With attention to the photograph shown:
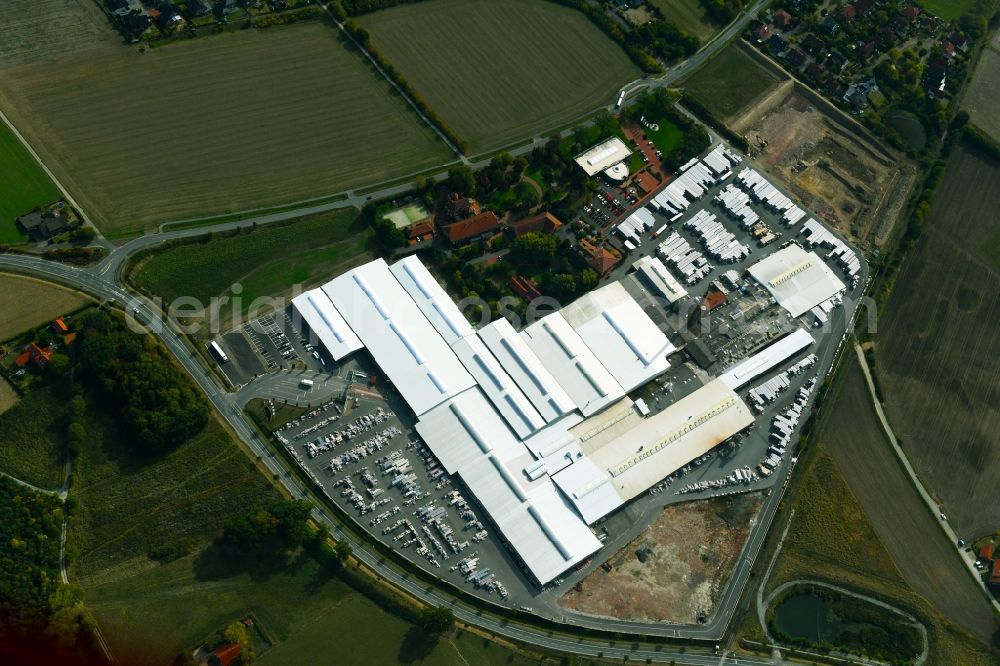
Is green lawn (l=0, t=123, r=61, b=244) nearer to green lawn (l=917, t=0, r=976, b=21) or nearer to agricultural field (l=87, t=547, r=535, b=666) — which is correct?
agricultural field (l=87, t=547, r=535, b=666)

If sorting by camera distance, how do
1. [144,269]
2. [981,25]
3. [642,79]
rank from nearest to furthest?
[144,269], [642,79], [981,25]

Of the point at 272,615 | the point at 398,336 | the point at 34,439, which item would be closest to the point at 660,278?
the point at 398,336

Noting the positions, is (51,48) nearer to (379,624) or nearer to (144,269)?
(144,269)

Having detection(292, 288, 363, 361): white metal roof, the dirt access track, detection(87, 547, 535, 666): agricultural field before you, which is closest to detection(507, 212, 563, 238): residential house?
detection(292, 288, 363, 361): white metal roof

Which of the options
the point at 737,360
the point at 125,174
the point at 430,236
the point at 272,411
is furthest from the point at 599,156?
the point at 125,174

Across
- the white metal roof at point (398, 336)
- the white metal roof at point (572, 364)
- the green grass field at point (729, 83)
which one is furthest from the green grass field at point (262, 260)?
the green grass field at point (729, 83)

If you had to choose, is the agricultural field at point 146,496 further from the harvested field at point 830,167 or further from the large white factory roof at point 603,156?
the harvested field at point 830,167

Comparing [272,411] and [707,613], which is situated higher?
[272,411]
